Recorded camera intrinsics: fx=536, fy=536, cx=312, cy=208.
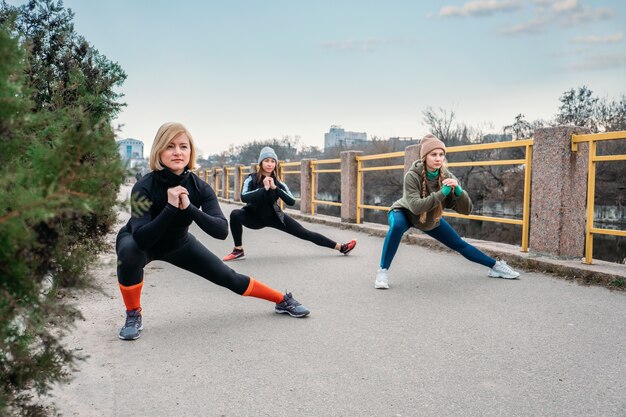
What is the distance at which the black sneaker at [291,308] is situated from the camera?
4.33 meters

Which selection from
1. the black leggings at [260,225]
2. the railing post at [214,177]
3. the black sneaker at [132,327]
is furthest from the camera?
the railing post at [214,177]

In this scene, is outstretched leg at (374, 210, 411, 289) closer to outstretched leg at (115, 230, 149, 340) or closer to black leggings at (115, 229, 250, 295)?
black leggings at (115, 229, 250, 295)

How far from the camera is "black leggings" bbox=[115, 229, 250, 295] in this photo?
3801 mm

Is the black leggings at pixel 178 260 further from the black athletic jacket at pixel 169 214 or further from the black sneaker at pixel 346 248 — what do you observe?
the black sneaker at pixel 346 248

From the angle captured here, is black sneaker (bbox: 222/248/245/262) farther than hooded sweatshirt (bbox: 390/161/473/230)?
Yes

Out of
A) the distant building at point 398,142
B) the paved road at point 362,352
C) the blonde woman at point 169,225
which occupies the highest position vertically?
the distant building at point 398,142

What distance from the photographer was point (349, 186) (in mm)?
12250

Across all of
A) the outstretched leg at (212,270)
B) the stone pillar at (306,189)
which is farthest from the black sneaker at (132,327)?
the stone pillar at (306,189)

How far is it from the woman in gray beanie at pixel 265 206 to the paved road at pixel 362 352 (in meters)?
1.80

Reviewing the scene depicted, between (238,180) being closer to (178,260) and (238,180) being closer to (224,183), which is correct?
(224,183)

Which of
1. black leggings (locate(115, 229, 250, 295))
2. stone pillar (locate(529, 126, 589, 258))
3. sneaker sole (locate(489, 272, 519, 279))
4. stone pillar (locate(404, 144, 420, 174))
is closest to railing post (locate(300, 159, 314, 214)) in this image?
stone pillar (locate(404, 144, 420, 174))

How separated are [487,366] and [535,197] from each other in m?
4.03

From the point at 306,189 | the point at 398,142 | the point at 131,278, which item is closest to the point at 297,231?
the point at 131,278

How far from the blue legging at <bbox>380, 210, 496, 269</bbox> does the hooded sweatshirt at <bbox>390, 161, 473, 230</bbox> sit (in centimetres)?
11
